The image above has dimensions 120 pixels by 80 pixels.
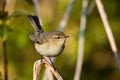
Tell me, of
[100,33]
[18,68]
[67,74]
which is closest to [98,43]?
[100,33]

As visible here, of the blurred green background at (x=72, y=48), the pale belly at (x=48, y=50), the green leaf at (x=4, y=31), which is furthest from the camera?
the blurred green background at (x=72, y=48)

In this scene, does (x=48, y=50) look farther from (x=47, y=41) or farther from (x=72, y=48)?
(x=72, y=48)

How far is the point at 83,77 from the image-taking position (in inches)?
175

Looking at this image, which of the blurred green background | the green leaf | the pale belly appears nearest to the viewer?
the pale belly

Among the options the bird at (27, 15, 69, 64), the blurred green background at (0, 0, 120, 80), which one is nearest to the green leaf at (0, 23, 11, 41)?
the bird at (27, 15, 69, 64)

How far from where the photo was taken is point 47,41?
291cm

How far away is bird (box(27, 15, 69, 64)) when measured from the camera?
2.79 meters

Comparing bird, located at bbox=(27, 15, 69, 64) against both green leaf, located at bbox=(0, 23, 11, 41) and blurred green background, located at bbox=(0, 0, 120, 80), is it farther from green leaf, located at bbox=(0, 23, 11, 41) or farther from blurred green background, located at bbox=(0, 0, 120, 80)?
blurred green background, located at bbox=(0, 0, 120, 80)

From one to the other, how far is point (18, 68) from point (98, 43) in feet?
2.37

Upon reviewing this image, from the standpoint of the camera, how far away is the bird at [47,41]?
9.14ft

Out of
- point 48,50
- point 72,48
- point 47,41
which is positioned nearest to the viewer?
point 48,50

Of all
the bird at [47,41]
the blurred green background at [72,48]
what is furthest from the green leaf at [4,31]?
the blurred green background at [72,48]

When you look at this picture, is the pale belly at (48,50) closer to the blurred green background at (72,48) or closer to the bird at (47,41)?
the bird at (47,41)

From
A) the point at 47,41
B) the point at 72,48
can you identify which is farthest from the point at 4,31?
the point at 72,48
